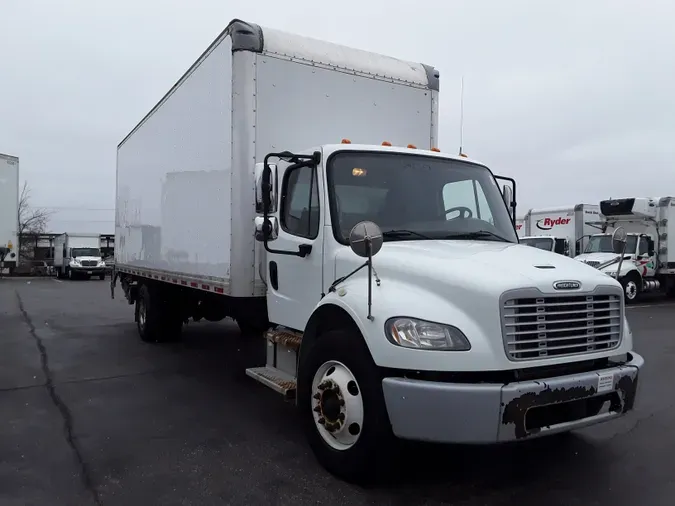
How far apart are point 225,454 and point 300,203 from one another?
83.9 inches

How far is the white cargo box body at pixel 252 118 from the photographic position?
5613 mm

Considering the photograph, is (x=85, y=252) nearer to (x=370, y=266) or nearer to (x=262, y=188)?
(x=262, y=188)

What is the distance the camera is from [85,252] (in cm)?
3575

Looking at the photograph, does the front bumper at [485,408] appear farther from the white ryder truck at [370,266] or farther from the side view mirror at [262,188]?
the side view mirror at [262,188]

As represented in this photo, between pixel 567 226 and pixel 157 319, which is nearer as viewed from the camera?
pixel 157 319

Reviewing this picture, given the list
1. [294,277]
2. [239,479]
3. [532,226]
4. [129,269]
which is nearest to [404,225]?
[294,277]

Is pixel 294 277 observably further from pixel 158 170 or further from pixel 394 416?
pixel 158 170

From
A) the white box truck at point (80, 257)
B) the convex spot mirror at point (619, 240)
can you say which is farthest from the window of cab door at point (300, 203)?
the white box truck at point (80, 257)

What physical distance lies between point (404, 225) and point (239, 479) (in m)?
2.26

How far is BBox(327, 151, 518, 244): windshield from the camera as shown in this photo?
4613 millimetres

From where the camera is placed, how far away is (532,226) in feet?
79.9

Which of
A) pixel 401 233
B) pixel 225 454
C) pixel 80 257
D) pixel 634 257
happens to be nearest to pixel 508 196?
pixel 401 233

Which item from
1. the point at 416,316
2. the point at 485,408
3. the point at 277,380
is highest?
the point at 416,316

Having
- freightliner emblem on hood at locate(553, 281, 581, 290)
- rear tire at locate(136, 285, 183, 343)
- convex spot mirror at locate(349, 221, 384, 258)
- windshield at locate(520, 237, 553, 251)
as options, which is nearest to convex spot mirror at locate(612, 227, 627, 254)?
freightliner emblem on hood at locate(553, 281, 581, 290)
